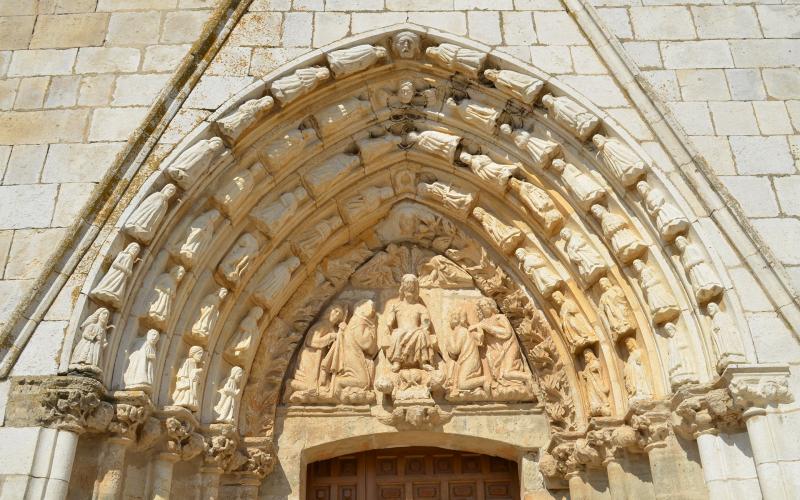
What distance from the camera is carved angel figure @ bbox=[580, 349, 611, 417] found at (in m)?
5.46

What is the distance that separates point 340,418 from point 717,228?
3.12m

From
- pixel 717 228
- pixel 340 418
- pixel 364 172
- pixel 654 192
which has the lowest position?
pixel 340 418

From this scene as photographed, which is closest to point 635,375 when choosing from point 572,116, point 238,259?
point 572,116

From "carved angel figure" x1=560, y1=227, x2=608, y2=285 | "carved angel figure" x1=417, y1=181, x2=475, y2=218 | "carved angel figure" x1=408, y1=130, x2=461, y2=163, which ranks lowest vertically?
"carved angel figure" x1=560, y1=227, x2=608, y2=285

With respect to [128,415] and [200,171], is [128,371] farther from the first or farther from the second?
[200,171]

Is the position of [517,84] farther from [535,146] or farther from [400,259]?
[400,259]

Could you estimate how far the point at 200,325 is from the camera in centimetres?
546

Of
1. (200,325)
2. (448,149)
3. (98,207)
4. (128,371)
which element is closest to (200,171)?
(98,207)

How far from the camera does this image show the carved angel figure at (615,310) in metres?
5.38

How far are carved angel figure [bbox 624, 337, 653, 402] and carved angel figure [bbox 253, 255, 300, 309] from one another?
2682 millimetres

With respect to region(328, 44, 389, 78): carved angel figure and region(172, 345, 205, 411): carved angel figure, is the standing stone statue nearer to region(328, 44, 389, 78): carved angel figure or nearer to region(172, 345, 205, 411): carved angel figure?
region(172, 345, 205, 411): carved angel figure

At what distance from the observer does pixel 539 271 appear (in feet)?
19.7

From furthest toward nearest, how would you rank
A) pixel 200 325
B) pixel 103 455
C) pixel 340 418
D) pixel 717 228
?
pixel 340 418 < pixel 200 325 < pixel 717 228 < pixel 103 455

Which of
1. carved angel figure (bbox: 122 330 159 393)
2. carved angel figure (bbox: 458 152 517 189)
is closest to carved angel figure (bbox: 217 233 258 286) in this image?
carved angel figure (bbox: 122 330 159 393)
